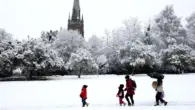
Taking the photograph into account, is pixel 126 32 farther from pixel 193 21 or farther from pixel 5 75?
pixel 5 75

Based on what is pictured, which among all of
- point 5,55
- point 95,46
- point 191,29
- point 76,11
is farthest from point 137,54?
point 76,11

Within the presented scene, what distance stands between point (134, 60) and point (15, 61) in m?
22.5

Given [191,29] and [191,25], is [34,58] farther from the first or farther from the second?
[191,25]

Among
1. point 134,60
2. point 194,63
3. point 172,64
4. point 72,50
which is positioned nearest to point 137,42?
point 134,60

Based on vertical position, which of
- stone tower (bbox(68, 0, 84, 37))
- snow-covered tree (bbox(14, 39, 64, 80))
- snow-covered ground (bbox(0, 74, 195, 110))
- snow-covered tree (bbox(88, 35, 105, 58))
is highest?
stone tower (bbox(68, 0, 84, 37))

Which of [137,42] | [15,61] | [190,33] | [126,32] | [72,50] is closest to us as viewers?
[15,61]

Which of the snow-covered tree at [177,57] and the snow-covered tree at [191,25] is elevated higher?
the snow-covered tree at [191,25]

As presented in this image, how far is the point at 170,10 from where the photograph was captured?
5941 centimetres

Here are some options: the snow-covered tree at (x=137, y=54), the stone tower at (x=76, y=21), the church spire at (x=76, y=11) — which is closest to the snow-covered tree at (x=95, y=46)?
the snow-covered tree at (x=137, y=54)

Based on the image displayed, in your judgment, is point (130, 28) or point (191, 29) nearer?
point (191, 29)

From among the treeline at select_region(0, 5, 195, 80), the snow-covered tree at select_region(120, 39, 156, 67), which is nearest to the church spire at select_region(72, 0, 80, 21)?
the treeline at select_region(0, 5, 195, 80)

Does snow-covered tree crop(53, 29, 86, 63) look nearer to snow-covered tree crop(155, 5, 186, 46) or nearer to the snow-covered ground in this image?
snow-covered tree crop(155, 5, 186, 46)

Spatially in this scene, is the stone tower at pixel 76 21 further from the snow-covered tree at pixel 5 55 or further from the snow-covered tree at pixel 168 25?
the snow-covered tree at pixel 5 55

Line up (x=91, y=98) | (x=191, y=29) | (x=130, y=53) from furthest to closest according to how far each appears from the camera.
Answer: (x=191, y=29) → (x=130, y=53) → (x=91, y=98)
